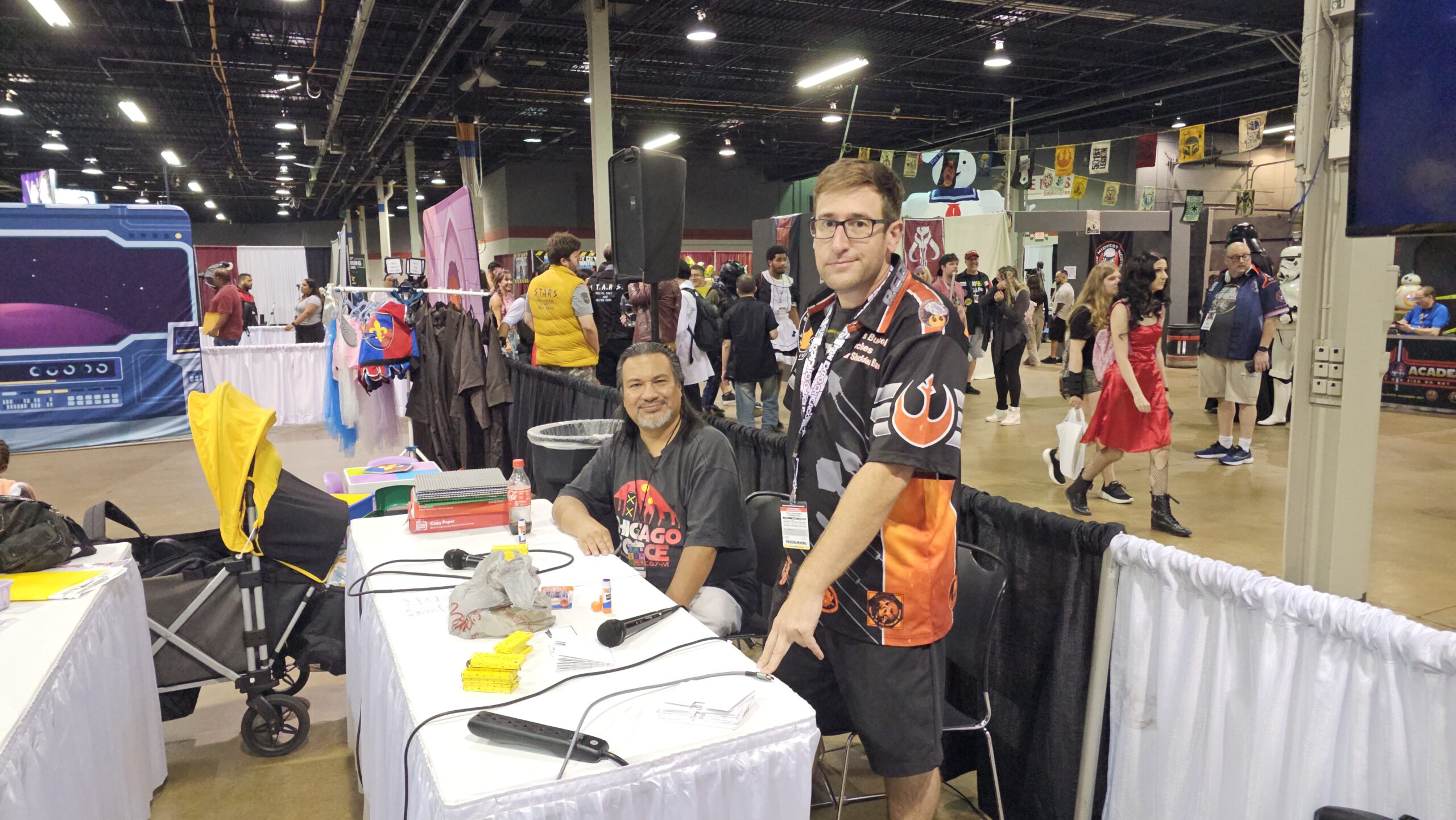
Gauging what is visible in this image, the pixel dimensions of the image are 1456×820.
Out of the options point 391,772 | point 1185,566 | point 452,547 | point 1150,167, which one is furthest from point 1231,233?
point 1150,167

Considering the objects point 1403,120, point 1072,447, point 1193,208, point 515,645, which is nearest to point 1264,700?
point 1403,120

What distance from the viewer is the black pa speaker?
304cm

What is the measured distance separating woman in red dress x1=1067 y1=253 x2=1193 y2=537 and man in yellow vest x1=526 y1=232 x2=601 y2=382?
3153 mm

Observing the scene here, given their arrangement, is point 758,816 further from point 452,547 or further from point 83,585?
point 83,585

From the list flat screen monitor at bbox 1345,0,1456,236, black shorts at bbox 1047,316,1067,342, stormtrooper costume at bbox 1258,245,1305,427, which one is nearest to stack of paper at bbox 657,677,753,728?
flat screen monitor at bbox 1345,0,1456,236

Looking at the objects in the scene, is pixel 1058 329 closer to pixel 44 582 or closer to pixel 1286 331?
pixel 1286 331

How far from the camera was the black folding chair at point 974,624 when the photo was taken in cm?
196

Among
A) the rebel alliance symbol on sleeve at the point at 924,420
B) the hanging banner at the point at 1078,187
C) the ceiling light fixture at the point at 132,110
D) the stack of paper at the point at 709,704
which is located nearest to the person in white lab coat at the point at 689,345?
the rebel alliance symbol on sleeve at the point at 924,420

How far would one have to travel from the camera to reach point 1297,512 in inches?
88.4

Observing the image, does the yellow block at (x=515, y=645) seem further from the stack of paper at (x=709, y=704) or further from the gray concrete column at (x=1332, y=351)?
the gray concrete column at (x=1332, y=351)

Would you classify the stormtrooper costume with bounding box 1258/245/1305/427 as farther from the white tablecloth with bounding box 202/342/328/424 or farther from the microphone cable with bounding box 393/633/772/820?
the white tablecloth with bounding box 202/342/328/424

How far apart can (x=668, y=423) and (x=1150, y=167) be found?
58.5ft

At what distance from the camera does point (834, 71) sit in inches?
435

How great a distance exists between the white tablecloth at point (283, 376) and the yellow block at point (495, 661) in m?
8.63
